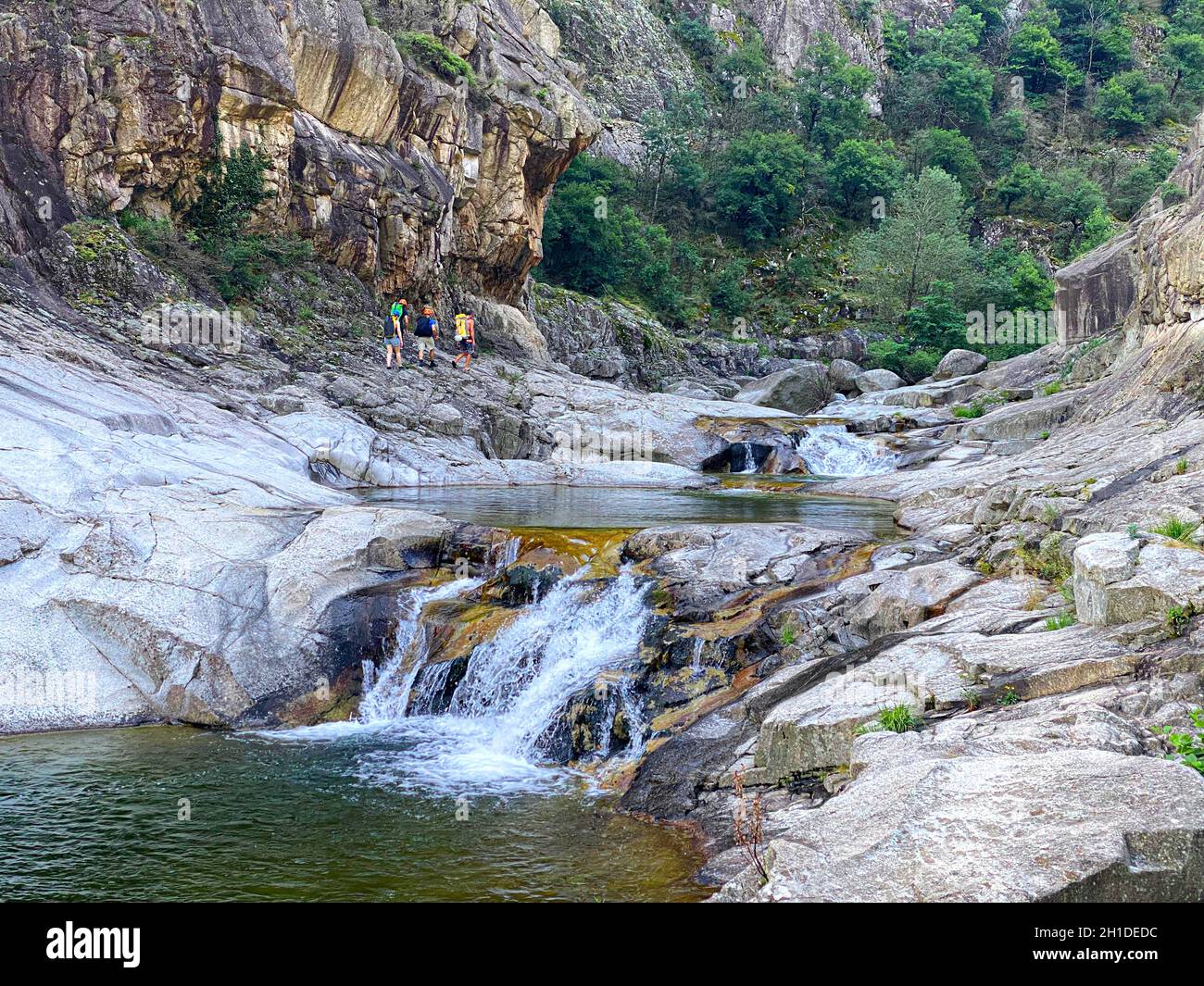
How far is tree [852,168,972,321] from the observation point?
173 feet

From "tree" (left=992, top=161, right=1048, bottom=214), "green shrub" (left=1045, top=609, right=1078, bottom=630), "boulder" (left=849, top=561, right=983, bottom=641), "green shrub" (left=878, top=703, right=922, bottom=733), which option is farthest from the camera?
"tree" (left=992, top=161, right=1048, bottom=214)

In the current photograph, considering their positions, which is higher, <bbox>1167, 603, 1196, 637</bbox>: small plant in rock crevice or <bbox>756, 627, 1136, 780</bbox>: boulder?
<bbox>1167, 603, 1196, 637</bbox>: small plant in rock crevice

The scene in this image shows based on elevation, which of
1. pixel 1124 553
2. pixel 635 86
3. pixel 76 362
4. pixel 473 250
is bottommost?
pixel 1124 553

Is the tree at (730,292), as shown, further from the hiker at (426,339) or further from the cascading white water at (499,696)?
the cascading white water at (499,696)

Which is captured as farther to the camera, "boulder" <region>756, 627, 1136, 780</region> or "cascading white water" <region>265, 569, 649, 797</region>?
"cascading white water" <region>265, 569, 649, 797</region>

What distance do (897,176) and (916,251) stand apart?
65.8 feet

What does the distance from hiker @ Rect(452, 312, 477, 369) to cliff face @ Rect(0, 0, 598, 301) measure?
2862mm

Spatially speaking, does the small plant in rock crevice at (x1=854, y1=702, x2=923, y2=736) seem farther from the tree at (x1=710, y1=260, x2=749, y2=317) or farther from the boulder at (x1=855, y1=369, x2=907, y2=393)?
the tree at (x1=710, y1=260, x2=749, y2=317)

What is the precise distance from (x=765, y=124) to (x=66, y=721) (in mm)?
70468

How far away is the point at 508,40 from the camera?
43250 mm

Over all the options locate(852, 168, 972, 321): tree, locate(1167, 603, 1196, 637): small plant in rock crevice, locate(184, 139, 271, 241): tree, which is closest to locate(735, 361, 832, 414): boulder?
locate(852, 168, 972, 321): tree


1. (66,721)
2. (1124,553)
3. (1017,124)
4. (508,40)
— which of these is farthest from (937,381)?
(1017,124)

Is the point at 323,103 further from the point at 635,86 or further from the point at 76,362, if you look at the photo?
the point at 635,86

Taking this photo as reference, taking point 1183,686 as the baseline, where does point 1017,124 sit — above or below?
above
